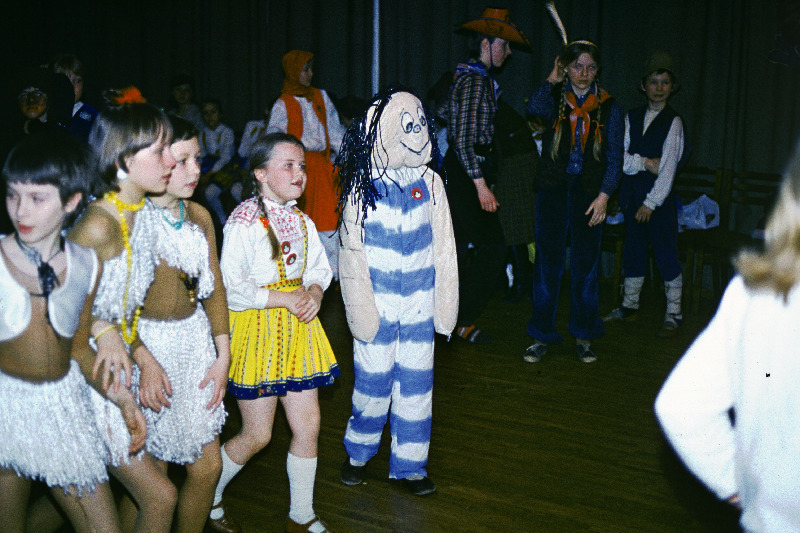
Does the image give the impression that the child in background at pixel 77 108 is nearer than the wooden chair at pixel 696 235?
Yes

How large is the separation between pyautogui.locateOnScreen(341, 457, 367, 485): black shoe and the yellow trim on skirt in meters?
0.62

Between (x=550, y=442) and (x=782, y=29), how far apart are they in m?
4.24

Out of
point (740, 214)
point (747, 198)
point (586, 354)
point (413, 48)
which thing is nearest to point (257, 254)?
point (586, 354)

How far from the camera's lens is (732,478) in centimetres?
110

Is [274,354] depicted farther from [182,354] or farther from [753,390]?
[753,390]

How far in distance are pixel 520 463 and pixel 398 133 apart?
138 centimetres

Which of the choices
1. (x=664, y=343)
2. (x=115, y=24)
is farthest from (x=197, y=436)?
(x=115, y=24)

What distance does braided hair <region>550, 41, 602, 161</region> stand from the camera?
3.79 meters

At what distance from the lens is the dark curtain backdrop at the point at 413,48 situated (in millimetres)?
5922

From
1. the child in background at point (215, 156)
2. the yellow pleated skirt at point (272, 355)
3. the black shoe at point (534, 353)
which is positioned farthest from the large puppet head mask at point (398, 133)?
the child in background at point (215, 156)

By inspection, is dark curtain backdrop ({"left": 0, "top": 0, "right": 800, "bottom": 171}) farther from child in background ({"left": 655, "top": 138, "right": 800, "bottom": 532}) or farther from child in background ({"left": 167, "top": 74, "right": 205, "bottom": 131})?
child in background ({"left": 655, "top": 138, "right": 800, "bottom": 532})

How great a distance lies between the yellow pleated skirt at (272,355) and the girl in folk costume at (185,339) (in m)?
0.23

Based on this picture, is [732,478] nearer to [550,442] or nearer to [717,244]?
[550,442]

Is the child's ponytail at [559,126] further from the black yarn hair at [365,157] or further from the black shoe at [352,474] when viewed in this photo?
the black shoe at [352,474]
